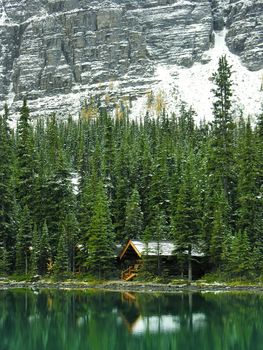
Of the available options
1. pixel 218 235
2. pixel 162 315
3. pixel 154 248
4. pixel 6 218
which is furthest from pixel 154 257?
pixel 162 315

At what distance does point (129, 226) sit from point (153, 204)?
527cm

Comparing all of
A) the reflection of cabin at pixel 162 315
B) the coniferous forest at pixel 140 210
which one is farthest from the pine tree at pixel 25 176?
the reflection of cabin at pixel 162 315

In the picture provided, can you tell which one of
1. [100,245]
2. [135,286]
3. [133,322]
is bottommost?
[133,322]

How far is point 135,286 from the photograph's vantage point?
160ft

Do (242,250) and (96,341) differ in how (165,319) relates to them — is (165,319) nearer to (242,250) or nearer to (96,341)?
(96,341)

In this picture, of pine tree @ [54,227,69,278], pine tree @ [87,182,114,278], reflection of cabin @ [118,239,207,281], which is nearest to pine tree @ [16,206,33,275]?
pine tree @ [54,227,69,278]

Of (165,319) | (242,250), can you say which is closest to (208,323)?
(165,319)

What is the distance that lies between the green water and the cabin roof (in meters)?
9.32

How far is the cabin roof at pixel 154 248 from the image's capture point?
50312mm

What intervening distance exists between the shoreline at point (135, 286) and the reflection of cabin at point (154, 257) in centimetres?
230

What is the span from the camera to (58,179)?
61.7 m

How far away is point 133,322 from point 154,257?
21.8 m

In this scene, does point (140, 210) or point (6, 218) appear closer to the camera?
point (140, 210)

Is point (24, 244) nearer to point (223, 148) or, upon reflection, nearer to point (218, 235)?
point (218, 235)
